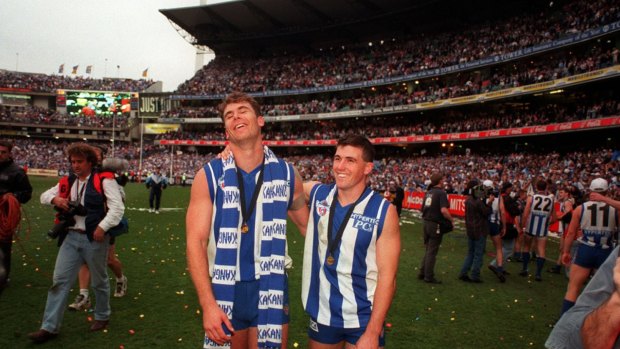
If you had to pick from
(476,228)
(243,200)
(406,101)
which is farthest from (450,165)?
(243,200)

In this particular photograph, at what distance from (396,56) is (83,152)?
1881 inches

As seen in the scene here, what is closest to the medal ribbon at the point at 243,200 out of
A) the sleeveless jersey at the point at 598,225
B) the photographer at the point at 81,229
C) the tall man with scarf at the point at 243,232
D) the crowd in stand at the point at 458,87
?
the tall man with scarf at the point at 243,232

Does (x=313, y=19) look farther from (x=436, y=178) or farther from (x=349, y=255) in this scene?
(x=349, y=255)

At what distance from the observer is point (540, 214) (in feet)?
31.0

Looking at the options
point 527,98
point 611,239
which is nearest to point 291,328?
point 611,239

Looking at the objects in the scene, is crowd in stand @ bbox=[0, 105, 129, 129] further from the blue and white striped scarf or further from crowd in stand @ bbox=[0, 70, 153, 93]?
the blue and white striped scarf

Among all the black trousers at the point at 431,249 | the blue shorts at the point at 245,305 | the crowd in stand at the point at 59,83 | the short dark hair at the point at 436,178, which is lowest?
the black trousers at the point at 431,249

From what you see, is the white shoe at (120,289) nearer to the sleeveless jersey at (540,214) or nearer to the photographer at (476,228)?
the photographer at (476,228)

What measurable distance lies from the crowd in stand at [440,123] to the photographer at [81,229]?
96.8ft

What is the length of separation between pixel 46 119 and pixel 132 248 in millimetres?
71621

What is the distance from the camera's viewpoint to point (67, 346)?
4590mm

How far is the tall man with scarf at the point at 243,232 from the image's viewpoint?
2.51 meters

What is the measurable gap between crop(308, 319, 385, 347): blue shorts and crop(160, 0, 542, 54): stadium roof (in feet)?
149

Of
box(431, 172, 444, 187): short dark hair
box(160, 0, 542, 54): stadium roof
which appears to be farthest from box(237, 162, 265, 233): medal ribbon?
box(160, 0, 542, 54): stadium roof
